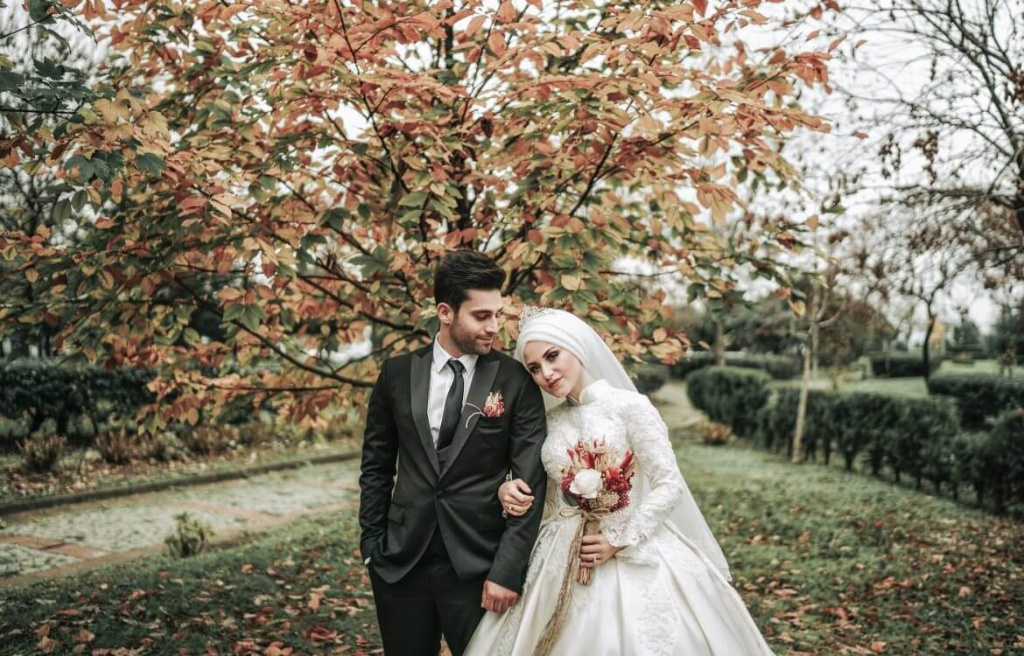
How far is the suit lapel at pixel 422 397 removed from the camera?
2.70 metres

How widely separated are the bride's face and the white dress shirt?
22 cm

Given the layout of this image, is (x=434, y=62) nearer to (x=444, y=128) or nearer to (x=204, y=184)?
(x=444, y=128)

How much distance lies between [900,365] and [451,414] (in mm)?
27821

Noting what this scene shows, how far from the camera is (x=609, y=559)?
108 inches

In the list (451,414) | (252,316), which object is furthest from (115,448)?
(451,414)

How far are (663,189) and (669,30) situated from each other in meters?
Result: 1.11

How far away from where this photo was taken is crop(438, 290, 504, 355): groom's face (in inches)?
108

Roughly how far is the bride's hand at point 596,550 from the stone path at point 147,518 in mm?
5829

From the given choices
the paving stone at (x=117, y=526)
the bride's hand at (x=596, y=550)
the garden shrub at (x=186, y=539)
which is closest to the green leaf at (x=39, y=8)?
the bride's hand at (x=596, y=550)

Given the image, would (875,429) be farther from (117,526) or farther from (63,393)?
(63,393)

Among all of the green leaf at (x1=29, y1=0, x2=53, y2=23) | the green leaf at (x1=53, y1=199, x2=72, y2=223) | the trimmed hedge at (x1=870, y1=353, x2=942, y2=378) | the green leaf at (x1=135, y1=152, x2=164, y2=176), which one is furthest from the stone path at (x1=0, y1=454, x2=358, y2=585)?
the trimmed hedge at (x1=870, y1=353, x2=942, y2=378)

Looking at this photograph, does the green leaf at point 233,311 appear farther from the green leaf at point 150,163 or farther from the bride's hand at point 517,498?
the bride's hand at point 517,498

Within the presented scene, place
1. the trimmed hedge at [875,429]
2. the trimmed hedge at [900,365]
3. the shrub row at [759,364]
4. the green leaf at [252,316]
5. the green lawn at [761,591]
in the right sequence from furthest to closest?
the trimmed hedge at [900,365]
the shrub row at [759,364]
the trimmed hedge at [875,429]
the green lawn at [761,591]
the green leaf at [252,316]

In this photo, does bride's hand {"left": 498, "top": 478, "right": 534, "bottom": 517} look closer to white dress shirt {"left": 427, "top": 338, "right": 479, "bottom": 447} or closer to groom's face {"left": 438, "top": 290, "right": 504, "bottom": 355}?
white dress shirt {"left": 427, "top": 338, "right": 479, "bottom": 447}
